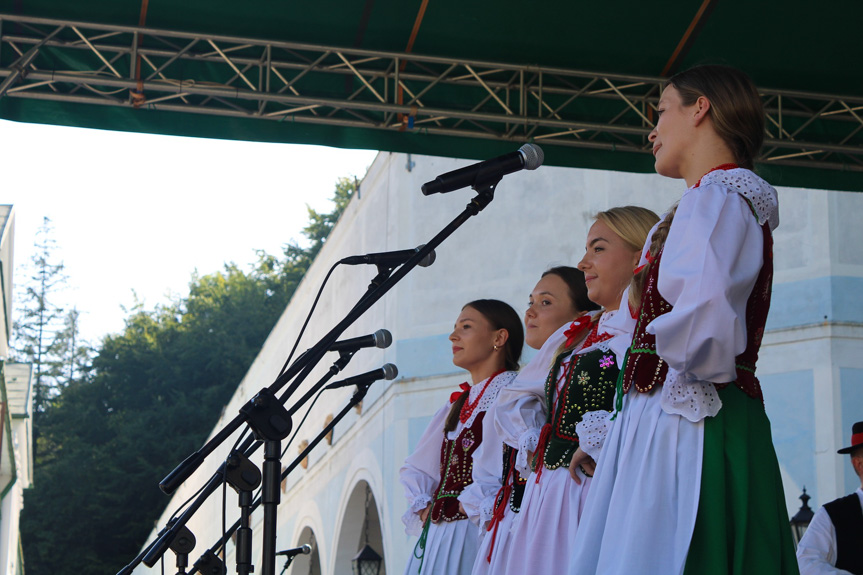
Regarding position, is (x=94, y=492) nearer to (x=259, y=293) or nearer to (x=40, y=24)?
(x=259, y=293)

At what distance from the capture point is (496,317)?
481cm

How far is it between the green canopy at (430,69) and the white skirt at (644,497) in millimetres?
3881

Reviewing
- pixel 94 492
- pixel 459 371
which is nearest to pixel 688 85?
pixel 459 371

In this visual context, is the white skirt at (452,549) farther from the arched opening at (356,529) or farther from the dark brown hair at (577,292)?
the arched opening at (356,529)

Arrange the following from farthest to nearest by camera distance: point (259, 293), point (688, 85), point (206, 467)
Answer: point (259, 293), point (206, 467), point (688, 85)

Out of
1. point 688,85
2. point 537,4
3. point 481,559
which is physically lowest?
point 481,559

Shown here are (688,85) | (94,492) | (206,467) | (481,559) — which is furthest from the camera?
(94,492)

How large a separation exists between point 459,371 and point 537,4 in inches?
241

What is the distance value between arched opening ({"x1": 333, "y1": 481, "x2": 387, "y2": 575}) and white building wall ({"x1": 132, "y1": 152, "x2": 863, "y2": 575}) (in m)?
0.03

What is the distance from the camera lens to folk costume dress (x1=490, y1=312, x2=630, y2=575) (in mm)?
3279

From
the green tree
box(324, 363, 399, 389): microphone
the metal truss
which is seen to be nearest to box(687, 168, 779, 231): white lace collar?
box(324, 363, 399, 389): microphone

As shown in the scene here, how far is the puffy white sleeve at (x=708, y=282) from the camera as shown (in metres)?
2.20

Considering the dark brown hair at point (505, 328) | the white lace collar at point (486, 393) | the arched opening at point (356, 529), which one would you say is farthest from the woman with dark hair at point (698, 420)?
the arched opening at point (356, 529)

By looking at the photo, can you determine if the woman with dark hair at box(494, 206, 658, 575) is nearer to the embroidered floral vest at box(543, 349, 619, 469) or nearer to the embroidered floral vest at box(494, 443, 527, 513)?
the embroidered floral vest at box(543, 349, 619, 469)
